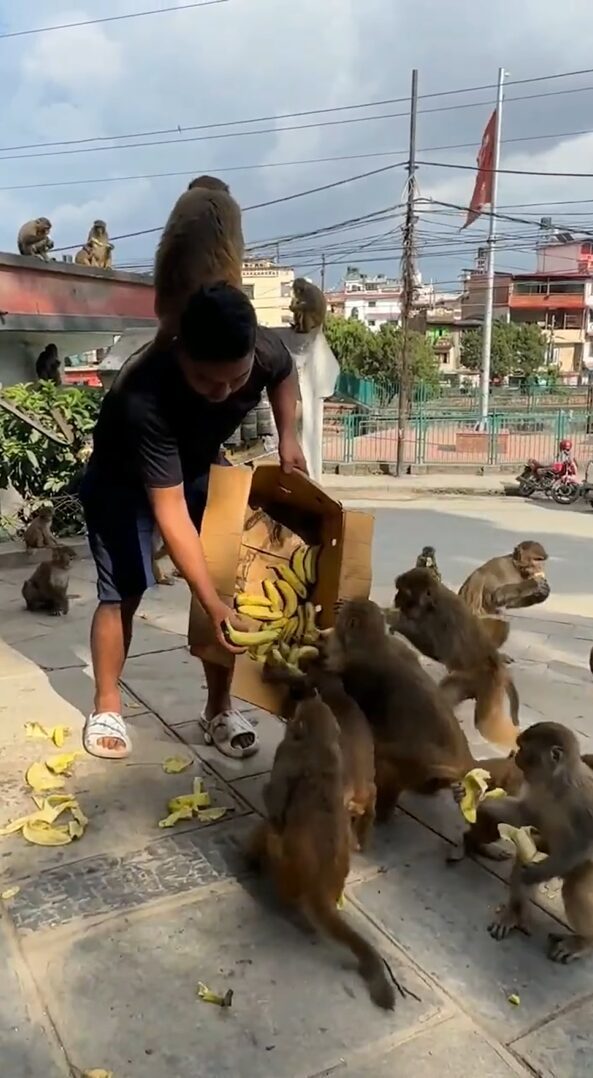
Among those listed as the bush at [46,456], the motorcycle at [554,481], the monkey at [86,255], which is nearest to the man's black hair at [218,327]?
the bush at [46,456]

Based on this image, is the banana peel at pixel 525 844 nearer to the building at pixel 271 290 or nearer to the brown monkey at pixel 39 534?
the brown monkey at pixel 39 534

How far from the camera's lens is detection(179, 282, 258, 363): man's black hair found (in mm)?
2430

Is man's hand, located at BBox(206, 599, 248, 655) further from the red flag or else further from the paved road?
the red flag

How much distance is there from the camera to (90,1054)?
1.90 meters

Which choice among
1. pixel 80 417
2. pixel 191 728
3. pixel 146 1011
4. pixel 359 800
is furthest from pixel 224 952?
pixel 80 417

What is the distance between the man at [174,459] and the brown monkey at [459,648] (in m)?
0.78

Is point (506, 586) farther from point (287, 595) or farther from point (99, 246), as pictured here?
point (99, 246)

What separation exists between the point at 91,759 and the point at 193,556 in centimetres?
104

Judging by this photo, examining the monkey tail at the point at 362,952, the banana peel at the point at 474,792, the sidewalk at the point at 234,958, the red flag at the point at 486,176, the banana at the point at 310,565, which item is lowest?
the sidewalk at the point at 234,958

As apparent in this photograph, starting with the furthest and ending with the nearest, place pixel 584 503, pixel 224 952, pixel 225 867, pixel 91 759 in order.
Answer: pixel 584 503 < pixel 91 759 < pixel 225 867 < pixel 224 952

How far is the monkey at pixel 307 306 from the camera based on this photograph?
5727 mm

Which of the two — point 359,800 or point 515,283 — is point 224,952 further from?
point 515,283

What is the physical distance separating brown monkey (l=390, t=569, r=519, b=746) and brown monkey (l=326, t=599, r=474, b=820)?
570mm

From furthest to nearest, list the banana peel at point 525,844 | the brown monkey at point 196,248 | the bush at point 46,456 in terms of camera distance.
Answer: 1. the bush at point 46,456
2. the brown monkey at point 196,248
3. the banana peel at point 525,844
